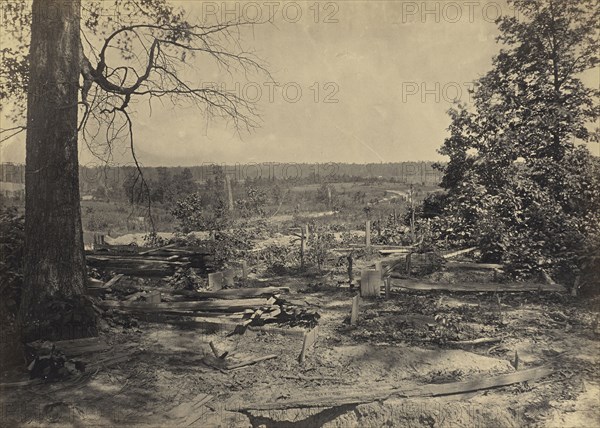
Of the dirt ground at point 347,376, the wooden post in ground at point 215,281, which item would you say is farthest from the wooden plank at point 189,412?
the wooden post in ground at point 215,281

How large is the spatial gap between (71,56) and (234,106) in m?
2.89

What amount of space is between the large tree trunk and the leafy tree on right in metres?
11.1

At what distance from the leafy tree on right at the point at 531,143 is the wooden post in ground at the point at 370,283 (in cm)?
426

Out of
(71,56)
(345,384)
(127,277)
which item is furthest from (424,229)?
(71,56)

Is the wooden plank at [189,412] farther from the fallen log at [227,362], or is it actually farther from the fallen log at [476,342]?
the fallen log at [476,342]

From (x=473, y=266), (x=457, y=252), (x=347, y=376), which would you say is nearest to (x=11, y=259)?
(x=347, y=376)

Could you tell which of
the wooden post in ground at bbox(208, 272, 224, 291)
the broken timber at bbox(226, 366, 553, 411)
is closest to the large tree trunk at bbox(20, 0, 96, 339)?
the broken timber at bbox(226, 366, 553, 411)

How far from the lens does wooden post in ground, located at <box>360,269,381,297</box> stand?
436 inches

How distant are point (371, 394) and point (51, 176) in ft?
18.1

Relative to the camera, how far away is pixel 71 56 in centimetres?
690

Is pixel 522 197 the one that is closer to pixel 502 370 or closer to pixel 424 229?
pixel 424 229

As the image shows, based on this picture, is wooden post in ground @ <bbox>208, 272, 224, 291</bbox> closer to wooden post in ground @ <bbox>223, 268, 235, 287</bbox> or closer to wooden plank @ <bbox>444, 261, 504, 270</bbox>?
wooden post in ground @ <bbox>223, 268, 235, 287</bbox>

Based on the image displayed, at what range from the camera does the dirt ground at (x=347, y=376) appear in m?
5.51

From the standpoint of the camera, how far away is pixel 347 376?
257 inches
